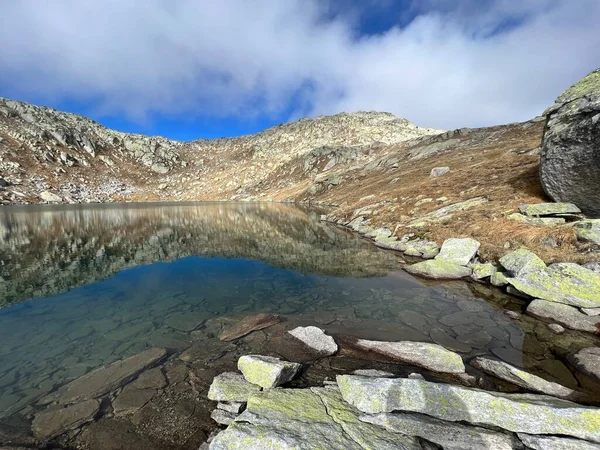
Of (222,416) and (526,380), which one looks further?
(526,380)

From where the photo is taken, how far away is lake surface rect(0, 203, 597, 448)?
9.64 meters

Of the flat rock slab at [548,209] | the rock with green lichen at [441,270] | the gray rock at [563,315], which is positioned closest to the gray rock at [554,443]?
the gray rock at [563,315]

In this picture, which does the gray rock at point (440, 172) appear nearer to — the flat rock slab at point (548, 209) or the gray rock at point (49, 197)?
the flat rock slab at point (548, 209)

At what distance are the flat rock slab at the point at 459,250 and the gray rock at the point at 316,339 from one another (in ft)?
39.6

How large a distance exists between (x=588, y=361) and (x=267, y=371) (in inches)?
390

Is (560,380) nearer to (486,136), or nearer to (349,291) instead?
(349,291)

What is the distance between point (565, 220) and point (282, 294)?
1785cm

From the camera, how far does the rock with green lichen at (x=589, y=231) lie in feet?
45.9

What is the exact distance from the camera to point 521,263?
1416 centimetres

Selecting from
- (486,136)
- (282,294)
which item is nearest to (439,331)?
(282,294)

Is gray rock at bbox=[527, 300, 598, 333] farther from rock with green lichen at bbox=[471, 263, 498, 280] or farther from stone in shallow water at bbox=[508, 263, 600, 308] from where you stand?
rock with green lichen at bbox=[471, 263, 498, 280]

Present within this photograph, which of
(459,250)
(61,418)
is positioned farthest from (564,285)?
(61,418)

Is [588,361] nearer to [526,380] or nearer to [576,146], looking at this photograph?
[526,380]

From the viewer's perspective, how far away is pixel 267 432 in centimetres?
509
